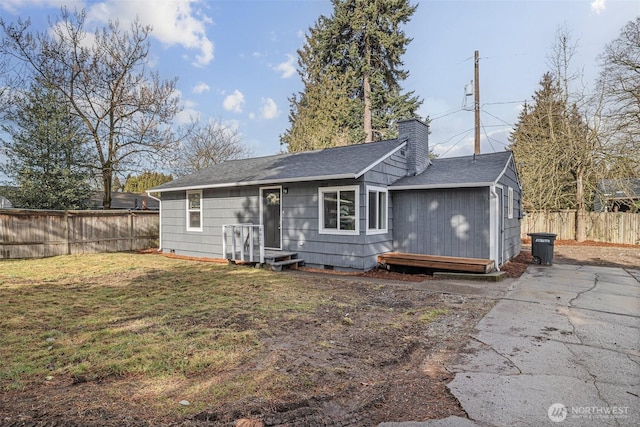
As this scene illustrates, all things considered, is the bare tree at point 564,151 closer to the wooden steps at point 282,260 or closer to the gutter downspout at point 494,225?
the gutter downspout at point 494,225

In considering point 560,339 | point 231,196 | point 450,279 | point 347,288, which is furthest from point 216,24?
point 560,339

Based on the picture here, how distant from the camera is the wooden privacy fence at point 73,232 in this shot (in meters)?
11.2

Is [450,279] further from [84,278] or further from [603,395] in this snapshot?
[84,278]

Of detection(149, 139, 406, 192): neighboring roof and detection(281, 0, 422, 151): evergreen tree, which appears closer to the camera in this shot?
detection(149, 139, 406, 192): neighboring roof

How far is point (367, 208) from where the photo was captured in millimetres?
8500

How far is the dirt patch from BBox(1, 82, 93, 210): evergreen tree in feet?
44.5

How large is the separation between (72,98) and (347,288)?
1515cm

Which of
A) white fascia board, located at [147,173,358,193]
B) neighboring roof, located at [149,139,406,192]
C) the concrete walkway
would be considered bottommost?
the concrete walkway

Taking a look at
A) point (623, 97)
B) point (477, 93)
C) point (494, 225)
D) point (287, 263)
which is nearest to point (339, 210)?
point (287, 263)

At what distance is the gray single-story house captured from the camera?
8.48 meters

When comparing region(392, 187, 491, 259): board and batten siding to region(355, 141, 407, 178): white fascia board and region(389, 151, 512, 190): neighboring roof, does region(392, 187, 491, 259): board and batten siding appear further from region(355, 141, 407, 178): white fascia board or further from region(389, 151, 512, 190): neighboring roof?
region(355, 141, 407, 178): white fascia board

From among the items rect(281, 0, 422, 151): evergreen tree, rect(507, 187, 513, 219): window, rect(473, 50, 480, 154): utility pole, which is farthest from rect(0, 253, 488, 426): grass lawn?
rect(281, 0, 422, 151): evergreen tree

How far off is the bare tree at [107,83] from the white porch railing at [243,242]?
8206mm

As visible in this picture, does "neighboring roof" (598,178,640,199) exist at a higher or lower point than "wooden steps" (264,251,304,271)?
higher
